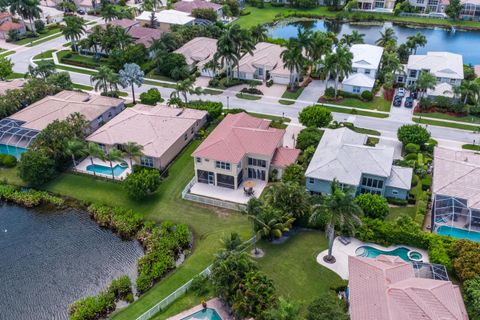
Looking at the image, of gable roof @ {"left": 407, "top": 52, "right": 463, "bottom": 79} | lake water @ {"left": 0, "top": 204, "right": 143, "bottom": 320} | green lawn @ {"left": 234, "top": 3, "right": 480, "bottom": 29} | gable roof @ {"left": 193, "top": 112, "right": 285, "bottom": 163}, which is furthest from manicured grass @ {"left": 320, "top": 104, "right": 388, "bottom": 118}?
A: green lawn @ {"left": 234, "top": 3, "right": 480, "bottom": 29}

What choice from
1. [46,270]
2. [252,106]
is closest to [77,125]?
[46,270]

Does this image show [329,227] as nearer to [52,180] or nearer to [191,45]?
[52,180]

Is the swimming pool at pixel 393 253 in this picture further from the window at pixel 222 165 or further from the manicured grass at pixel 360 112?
the manicured grass at pixel 360 112

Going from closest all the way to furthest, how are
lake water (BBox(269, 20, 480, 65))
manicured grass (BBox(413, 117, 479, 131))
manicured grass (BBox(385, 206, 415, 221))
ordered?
manicured grass (BBox(385, 206, 415, 221)) → manicured grass (BBox(413, 117, 479, 131)) → lake water (BBox(269, 20, 480, 65))

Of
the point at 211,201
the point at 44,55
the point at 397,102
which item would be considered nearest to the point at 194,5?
the point at 44,55

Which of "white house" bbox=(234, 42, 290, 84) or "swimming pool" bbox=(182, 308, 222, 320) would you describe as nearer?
"swimming pool" bbox=(182, 308, 222, 320)

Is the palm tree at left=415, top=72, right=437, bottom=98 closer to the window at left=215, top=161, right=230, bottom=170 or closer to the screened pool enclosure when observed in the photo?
the window at left=215, top=161, right=230, bottom=170

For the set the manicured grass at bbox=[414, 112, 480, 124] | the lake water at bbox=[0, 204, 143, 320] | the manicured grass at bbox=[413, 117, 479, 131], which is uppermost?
the manicured grass at bbox=[414, 112, 480, 124]
